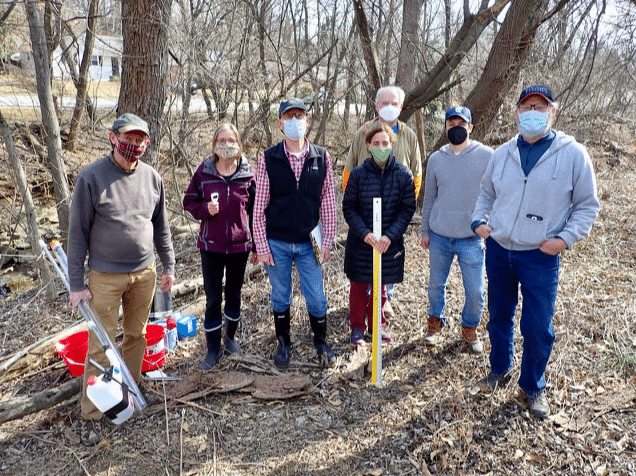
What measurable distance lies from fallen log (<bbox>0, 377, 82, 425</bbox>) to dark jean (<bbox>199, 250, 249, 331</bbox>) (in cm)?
123

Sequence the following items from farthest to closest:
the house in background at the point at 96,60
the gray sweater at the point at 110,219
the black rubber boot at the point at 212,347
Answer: the house in background at the point at 96,60, the black rubber boot at the point at 212,347, the gray sweater at the point at 110,219

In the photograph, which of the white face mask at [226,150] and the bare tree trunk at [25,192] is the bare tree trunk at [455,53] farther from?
the bare tree trunk at [25,192]

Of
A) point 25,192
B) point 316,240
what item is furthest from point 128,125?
point 25,192

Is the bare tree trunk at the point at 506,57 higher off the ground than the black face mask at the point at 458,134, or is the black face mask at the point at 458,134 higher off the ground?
the bare tree trunk at the point at 506,57

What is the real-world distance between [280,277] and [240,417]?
1.17m

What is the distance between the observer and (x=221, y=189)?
391 centimetres

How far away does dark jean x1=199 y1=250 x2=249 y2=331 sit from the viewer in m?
4.05

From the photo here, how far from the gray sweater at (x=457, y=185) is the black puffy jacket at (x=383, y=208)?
26cm

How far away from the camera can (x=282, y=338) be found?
4.35m

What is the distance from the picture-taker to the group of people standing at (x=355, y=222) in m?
3.18

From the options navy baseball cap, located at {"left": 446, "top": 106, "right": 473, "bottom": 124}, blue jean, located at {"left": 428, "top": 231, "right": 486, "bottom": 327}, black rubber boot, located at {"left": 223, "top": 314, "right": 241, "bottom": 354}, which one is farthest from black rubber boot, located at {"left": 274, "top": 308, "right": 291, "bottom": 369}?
navy baseball cap, located at {"left": 446, "top": 106, "right": 473, "bottom": 124}

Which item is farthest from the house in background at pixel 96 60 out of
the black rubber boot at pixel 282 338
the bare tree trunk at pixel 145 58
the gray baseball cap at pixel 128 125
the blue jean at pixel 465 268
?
the blue jean at pixel 465 268

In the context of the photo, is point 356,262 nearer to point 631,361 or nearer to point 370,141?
point 370,141

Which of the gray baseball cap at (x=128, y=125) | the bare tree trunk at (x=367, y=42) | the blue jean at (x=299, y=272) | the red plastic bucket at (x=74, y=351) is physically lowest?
the red plastic bucket at (x=74, y=351)
